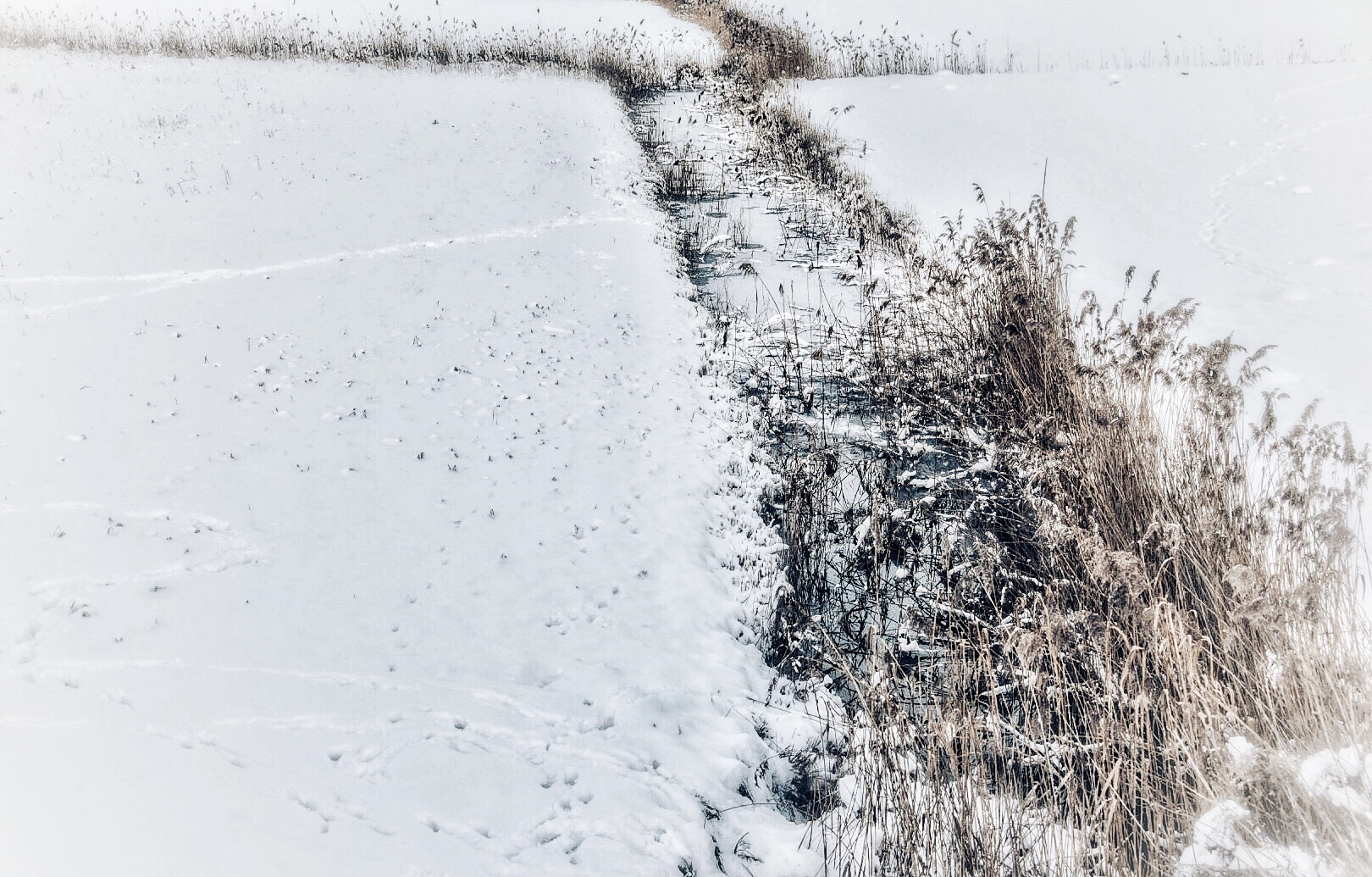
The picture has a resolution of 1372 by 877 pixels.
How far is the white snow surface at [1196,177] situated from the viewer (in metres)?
4.93

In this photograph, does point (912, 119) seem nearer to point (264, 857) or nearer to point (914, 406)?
point (914, 406)

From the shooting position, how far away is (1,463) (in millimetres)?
4117

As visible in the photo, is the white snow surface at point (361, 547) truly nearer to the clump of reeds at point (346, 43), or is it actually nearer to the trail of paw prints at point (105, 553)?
the trail of paw prints at point (105, 553)

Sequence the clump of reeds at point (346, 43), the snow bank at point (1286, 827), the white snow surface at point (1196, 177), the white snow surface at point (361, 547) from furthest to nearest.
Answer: the clump of reeds at point (346, 43)
the white snow surface at point (1196, 177)
the white snow surface at point (361, 547)
the snow bank at point (1286, 827)

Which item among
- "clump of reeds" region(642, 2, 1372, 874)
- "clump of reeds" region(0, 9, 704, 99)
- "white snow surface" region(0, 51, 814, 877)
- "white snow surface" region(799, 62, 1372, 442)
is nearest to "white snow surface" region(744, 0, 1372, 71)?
"white snow surface" region(799, 62, 1372, 442)

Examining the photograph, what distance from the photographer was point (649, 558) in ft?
12.8

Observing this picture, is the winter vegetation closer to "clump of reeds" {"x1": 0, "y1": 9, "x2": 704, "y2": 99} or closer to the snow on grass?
"clump of reeds" {"x1": 0, "y1": 9, "x2": 704, "y2": 99}

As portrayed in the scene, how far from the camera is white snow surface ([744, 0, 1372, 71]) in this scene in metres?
13.1

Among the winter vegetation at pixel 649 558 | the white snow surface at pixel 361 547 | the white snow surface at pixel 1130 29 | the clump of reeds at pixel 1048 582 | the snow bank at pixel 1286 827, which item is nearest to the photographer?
the snow bank at pixel 1286 827

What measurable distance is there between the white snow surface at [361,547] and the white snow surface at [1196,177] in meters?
3.26

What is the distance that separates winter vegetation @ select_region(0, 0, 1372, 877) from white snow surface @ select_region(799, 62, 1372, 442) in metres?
0.42

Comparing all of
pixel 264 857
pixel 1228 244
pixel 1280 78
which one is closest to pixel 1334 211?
pixel 1228 244

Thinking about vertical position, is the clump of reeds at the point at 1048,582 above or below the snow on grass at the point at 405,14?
below

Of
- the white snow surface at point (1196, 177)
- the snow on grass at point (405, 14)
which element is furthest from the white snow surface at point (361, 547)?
the snow on grass at point (405, 14)
